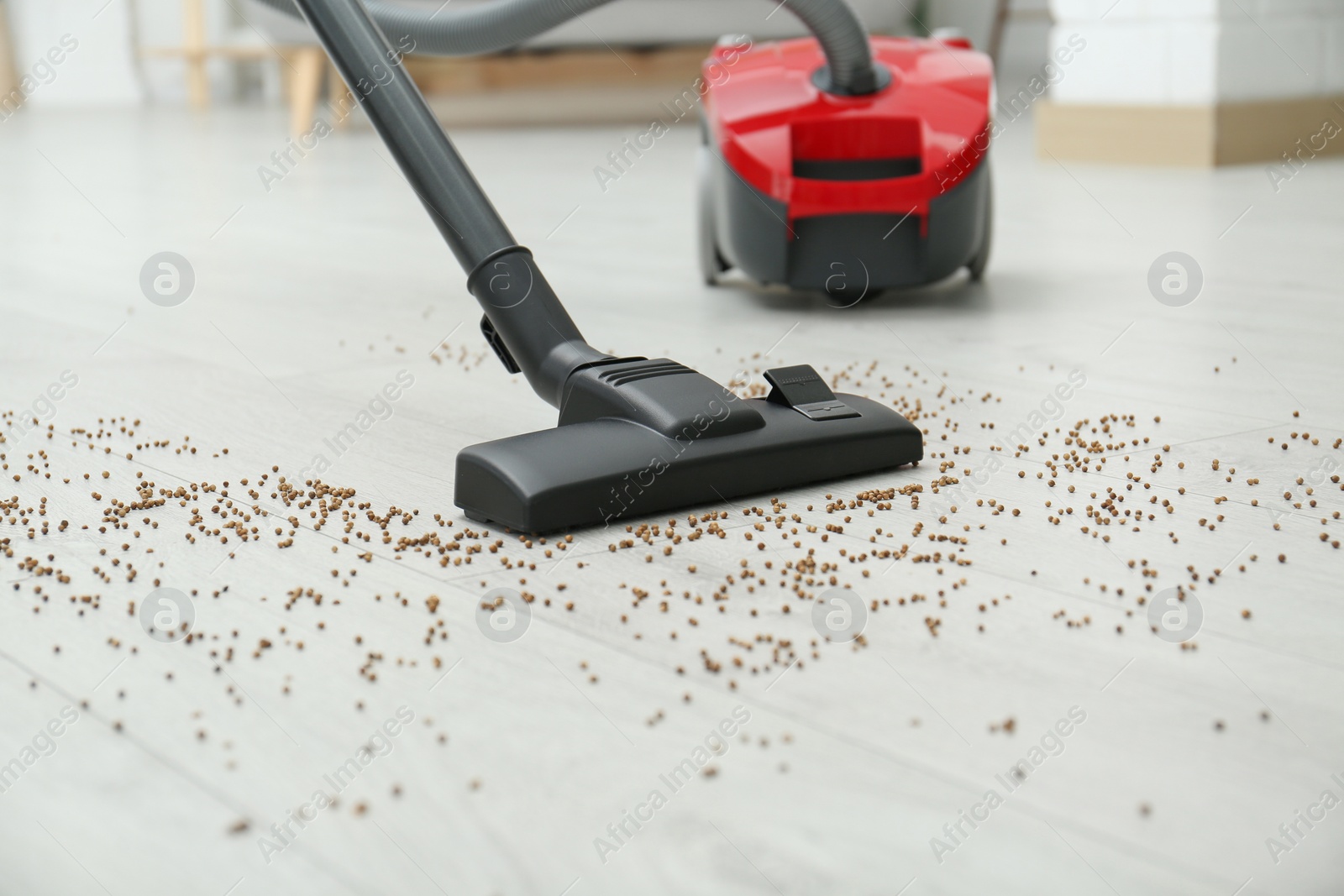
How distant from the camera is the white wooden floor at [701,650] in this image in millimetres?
537

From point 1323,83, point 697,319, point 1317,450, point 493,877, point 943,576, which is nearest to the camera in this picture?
point 493,877

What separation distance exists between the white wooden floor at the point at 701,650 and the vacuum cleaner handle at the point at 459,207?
12 cm

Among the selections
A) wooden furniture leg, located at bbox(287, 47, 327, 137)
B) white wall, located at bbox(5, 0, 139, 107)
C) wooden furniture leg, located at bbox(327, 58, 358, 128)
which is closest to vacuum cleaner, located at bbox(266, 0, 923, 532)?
wooden furniture leg, located at bbox(287, 47, 327, 137)

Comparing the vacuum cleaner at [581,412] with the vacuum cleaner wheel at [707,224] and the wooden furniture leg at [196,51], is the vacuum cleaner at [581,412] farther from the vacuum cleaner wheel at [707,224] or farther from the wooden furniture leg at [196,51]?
the wooden furniture leg at [196,51]

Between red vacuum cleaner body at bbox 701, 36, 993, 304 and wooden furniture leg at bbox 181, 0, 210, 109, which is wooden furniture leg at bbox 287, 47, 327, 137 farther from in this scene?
red vacuum cleaner body at bbox 701, 36, 993, 304

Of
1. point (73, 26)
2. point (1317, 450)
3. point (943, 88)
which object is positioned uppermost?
point (943, 88)

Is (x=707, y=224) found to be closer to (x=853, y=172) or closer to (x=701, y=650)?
(x=853, y=172)

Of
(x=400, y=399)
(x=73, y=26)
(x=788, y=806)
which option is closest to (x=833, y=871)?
(x=788, y=806)

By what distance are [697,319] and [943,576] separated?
3.00 ft

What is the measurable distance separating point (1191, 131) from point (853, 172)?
1.92 meters

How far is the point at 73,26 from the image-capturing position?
7.06m

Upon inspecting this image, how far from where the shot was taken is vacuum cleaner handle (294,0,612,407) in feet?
3.50

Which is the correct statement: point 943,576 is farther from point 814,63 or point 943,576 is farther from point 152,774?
point 814,63

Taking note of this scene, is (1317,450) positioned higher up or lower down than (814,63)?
lower down
